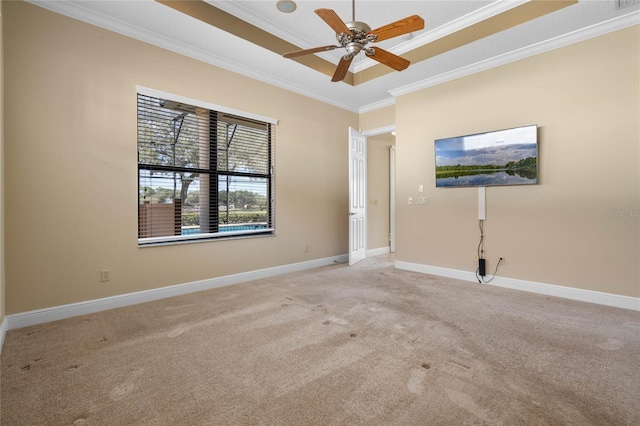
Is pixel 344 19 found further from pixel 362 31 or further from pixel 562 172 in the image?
pixel 562 172

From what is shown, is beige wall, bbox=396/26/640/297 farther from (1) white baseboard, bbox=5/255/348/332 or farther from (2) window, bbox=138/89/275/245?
(1) white baseboard, bbox=5/255/348/332

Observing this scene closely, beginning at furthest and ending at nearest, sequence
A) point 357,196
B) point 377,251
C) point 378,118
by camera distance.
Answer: point 377,251, point 378,118, point 357,196

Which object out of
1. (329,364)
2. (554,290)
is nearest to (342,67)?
(329,364)

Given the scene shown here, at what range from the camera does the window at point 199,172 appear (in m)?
3.47

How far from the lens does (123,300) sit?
3.22m

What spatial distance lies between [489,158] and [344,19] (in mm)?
2608

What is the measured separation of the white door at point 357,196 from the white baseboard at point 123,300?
137 cm

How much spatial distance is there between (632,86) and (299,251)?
4.56 metres

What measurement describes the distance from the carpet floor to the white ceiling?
120 inches

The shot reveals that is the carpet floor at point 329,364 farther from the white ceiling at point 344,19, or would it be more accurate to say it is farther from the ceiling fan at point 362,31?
the white ceiling at point 344,19

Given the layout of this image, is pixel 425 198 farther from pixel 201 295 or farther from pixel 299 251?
pixel 201 295

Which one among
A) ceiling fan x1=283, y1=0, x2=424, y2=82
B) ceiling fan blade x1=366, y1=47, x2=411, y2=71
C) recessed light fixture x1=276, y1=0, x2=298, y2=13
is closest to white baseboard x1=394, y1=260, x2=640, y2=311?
ceiling fan blade x1=366, y1=47, x2=411, y2=71

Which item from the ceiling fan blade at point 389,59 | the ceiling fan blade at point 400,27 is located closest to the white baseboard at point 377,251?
the ceiling fan blade at point 389,59

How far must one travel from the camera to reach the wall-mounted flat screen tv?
12.1 feet
